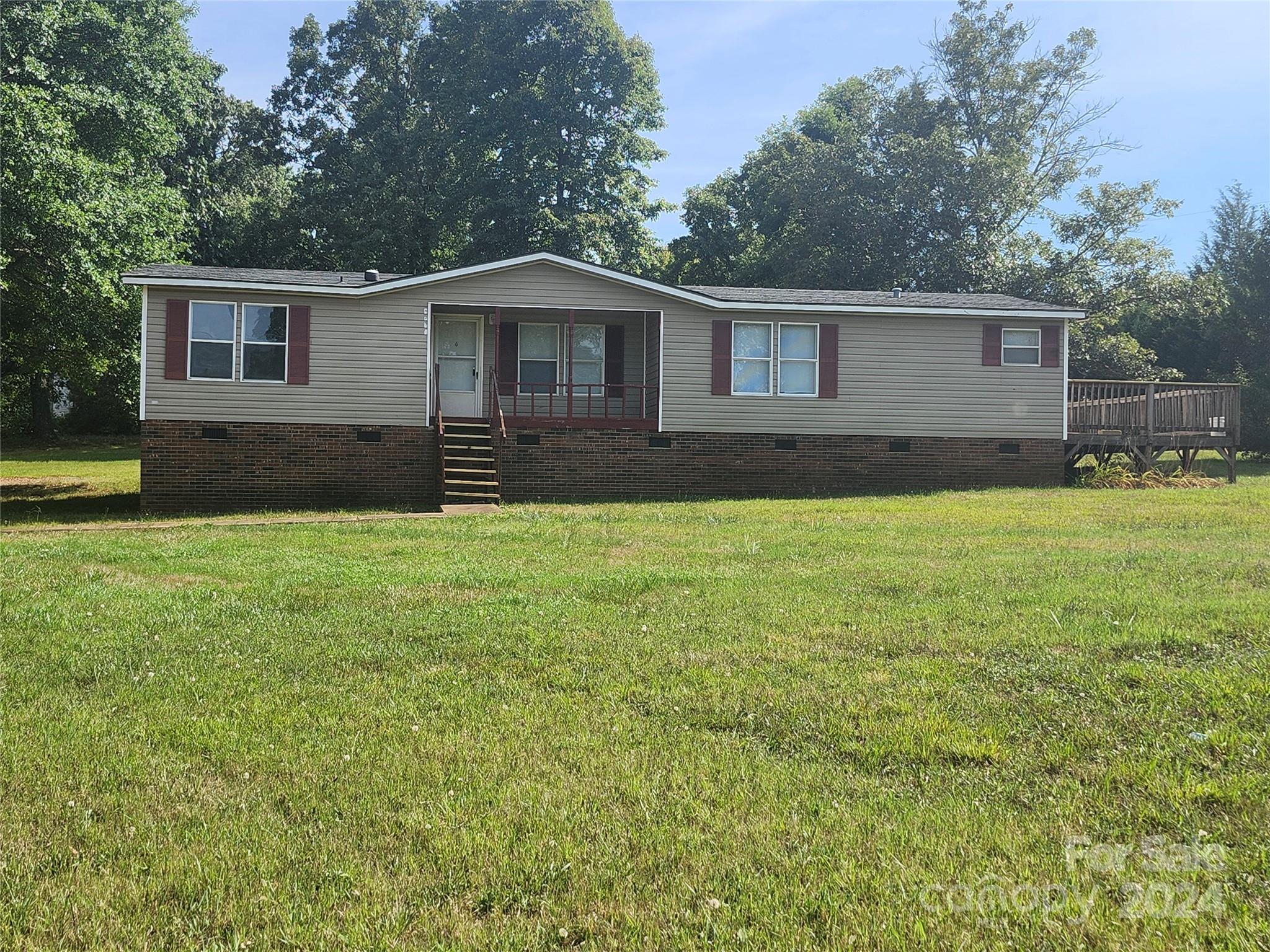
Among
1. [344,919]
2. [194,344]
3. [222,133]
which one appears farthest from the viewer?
[222,133]

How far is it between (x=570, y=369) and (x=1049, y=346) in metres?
8.59

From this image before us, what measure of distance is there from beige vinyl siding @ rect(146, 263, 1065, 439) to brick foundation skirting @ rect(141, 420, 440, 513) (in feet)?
0.83

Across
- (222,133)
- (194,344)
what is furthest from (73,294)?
(222,133)

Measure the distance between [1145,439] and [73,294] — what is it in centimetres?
1973

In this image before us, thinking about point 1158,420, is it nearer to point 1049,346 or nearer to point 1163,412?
point 1163,412

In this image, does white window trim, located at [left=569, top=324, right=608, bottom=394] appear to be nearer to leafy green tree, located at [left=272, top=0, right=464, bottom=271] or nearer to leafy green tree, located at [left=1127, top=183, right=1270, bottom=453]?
leafy green tree, located at [left=272, top=0, right=464, bottom=271]

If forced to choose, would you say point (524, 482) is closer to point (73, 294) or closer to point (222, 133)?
point (73, 294)

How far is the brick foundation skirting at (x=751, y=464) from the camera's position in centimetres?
1669

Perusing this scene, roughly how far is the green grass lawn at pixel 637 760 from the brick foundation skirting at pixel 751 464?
29.4ft

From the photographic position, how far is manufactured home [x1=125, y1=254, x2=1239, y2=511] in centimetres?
1584

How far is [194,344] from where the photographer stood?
52.1 ft

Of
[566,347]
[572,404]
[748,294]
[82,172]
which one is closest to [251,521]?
[572,404]

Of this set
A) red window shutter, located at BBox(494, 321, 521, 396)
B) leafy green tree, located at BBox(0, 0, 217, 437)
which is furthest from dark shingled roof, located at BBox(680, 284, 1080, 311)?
leafy green tree, located at BBox(0, 0, 217, 437)

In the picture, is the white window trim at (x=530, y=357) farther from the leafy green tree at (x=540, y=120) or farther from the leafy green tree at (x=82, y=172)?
the leafy green tree at (x=540, y=120)
